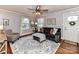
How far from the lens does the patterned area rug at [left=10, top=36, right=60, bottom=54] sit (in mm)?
1888

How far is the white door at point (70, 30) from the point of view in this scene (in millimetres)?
1874

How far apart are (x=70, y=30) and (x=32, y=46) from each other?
829 millimetres

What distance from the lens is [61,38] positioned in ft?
6.32

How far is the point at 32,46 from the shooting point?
6.27 ft

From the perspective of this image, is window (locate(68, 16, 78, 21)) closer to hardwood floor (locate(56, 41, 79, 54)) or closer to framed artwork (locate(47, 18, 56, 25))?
framed artwork (locate(47, 18, 56, 25))

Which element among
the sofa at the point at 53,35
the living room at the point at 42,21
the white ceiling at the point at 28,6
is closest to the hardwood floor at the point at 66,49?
the living room at the point at 42,21

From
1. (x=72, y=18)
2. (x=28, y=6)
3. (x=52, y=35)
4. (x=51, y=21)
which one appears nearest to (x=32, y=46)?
(x=52, y=35)

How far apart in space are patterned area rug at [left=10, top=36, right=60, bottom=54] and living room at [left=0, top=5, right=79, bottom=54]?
2.2 inches

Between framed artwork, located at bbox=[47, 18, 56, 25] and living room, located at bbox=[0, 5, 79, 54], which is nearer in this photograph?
living room, located at bbox=[0, 5, 79, 54]

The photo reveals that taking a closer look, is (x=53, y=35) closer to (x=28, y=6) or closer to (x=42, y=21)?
(x=42, y=21)

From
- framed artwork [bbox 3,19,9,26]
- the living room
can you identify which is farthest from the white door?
framed artwork [bbox 3,19,9,26]

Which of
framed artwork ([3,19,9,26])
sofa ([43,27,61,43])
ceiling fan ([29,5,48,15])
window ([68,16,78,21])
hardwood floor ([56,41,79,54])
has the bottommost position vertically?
hardwood floor ([56,41,79,54])

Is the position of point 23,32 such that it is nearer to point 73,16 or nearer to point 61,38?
point 61,38

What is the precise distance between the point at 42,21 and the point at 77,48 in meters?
0.87
